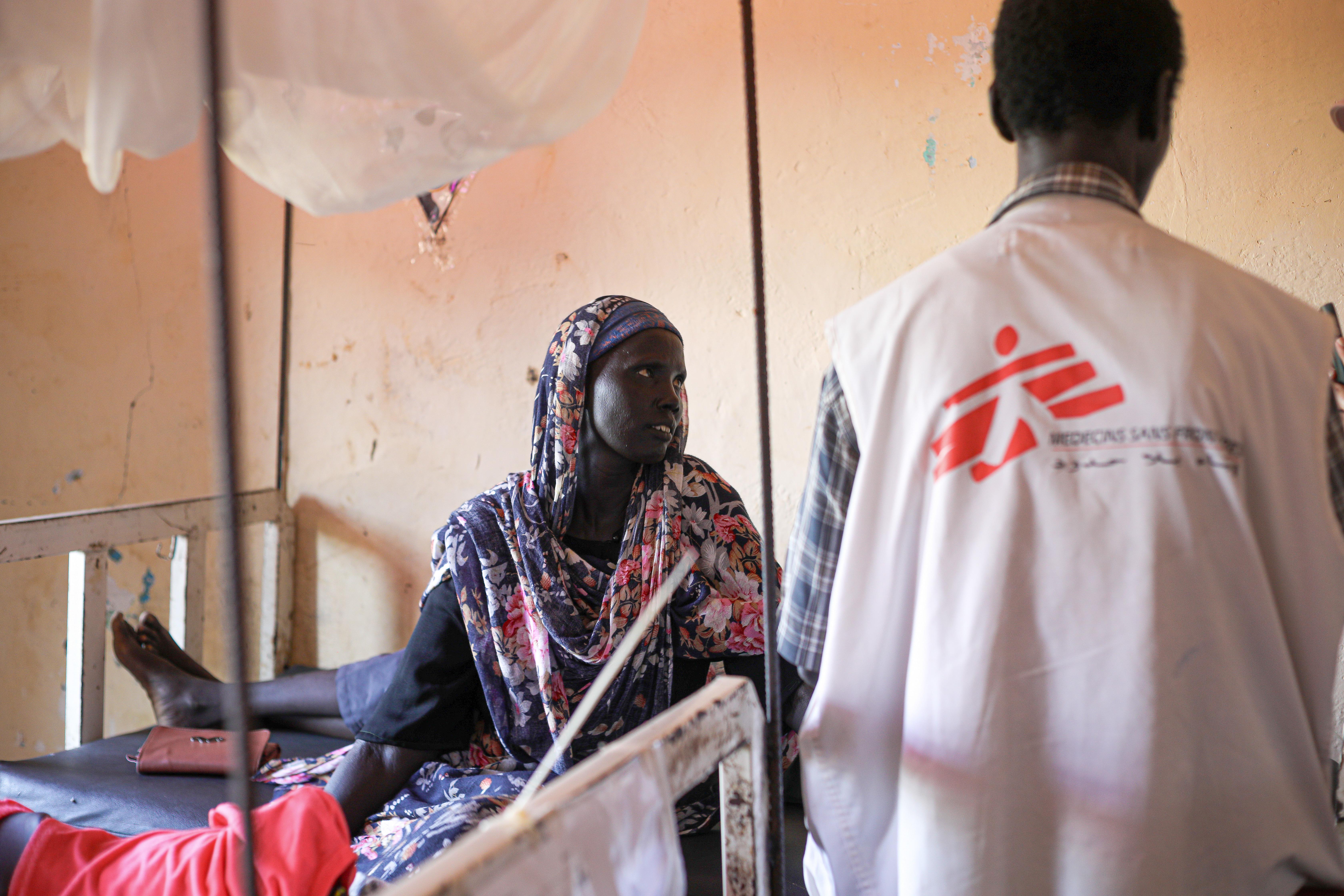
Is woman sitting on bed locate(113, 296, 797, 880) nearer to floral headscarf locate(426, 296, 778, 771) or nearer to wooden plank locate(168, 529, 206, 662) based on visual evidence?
floral headscarf locate(426, 296, 778, 771)

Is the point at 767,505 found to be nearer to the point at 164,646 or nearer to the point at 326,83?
Result: the point at 326,83

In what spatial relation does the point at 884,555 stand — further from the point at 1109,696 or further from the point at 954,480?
the point at 1109,696

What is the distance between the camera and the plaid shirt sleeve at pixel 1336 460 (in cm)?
80

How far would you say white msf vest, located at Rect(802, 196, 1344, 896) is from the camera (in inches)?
29.4

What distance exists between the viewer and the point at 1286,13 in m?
1.87

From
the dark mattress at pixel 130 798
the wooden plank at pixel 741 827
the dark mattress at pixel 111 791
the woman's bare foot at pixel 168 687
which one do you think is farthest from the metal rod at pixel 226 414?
the woman's bare foot at pixel 168 687

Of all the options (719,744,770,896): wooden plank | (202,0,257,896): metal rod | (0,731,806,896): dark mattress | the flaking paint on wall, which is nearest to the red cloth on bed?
(0,731,806,896): dark mattress

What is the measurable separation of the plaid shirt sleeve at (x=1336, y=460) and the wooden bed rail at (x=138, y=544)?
1.95m

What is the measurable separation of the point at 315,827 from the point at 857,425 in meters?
0.87

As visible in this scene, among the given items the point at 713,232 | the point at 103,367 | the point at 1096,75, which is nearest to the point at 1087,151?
the point at 1096,75

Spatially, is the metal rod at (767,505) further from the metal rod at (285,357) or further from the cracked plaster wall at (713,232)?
the metal rod at (285,357)

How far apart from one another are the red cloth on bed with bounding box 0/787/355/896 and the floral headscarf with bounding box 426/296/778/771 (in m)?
0.37

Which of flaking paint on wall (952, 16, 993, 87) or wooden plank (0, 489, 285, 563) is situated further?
wooden plank (0, 489, 285, 563)

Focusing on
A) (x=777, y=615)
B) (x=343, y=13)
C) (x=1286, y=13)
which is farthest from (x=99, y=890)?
(x=1286, y=13)
